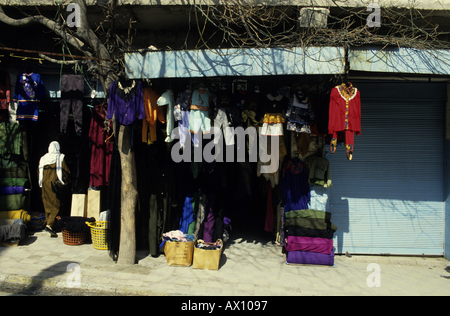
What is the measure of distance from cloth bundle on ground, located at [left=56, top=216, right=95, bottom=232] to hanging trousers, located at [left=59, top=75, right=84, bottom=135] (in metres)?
2.02

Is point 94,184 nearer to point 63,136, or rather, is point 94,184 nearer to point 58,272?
point 63,136

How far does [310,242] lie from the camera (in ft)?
20.2

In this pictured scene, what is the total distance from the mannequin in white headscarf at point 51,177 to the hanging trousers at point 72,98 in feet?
2.33

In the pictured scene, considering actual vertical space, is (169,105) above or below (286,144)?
above

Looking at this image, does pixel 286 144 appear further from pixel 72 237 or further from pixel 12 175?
pixel 12 175

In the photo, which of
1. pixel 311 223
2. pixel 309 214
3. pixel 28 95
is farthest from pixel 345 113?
pixel 28 95

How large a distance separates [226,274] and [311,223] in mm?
2028

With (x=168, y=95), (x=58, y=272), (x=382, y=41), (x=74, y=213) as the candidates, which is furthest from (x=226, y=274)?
(x=382, y=41)

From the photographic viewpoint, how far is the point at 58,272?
5.52 meters

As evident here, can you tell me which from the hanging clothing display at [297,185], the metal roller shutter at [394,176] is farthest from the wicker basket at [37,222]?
the metal roller shutter at [394,176]

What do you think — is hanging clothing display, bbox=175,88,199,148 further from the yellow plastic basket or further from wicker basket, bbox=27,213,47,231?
wicker basket, bbox=27,213,47,231

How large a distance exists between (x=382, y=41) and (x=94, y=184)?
6.90 metres

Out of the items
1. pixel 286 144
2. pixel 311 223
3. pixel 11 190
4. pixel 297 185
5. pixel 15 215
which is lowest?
pixel 15 215

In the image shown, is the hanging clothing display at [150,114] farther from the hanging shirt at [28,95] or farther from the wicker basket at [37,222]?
the wicker basket at [37,222]
